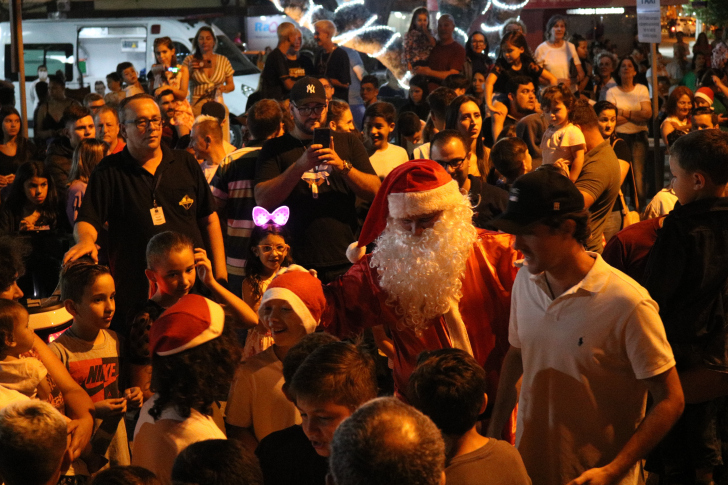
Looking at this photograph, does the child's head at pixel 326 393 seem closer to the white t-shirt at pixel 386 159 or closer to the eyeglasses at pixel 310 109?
the eyeglasses at pixel 310 109

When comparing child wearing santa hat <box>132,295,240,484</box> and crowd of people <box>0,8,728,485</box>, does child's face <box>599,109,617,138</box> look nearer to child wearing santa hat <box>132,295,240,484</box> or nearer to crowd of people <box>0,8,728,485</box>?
crowd of people <box>0,8,728,485</box>

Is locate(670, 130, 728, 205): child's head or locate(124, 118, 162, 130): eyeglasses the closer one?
locate(670, 130, 728, 205): child's head

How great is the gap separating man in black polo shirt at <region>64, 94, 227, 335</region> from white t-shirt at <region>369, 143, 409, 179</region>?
2.19m

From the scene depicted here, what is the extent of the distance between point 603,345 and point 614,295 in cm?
17

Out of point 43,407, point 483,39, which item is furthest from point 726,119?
point 43,407

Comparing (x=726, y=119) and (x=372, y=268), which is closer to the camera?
(x=372, y=268)

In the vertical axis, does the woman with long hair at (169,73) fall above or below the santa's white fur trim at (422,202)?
above

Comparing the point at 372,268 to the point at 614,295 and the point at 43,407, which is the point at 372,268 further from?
the point at 43,407

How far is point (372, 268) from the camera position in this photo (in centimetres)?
399

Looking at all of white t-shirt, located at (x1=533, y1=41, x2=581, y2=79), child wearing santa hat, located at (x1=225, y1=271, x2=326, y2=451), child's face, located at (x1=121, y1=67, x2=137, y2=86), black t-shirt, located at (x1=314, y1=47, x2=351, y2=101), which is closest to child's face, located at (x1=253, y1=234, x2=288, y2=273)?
child wearing santa hat, located at (x1=225, y1=271, x2=326, y2=451)

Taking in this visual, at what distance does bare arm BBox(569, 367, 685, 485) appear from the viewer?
272 centimetres

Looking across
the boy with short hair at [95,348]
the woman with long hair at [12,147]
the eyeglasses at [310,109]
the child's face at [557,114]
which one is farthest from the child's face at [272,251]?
the woman with long hair at [12,147]

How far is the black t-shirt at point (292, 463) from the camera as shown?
277 centimetres

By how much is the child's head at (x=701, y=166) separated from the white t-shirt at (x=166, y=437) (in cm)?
213
